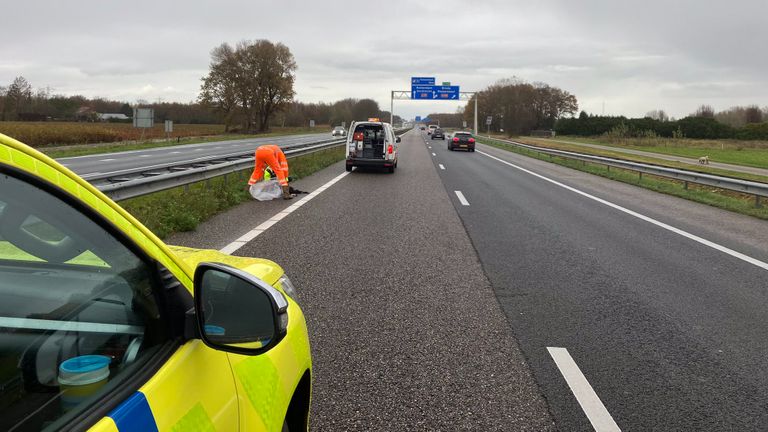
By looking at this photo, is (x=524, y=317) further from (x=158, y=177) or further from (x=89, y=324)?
(x=158, y=177)

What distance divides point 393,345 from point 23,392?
3201 millimetres

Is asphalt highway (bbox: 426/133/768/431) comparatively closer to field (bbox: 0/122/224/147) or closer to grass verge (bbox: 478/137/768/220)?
grass verge (bbox: 478/137/768/220)

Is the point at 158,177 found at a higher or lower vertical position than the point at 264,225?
higher

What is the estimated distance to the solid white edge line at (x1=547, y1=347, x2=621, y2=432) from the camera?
3.15m

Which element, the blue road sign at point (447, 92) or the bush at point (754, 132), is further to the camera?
the bush at point (754, 132)

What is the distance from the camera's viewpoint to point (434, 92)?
71000 mm

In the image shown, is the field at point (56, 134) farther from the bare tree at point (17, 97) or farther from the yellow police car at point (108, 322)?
the yellow police car at point (108, 322)

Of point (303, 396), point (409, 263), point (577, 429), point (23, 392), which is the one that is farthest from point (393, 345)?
point (23, 392)

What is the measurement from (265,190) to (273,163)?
61 cm

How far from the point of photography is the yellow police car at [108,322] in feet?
4.01

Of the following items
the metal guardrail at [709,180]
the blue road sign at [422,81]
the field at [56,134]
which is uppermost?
the blue road sign at [422,81]

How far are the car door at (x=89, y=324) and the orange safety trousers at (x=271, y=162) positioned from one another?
420 inches

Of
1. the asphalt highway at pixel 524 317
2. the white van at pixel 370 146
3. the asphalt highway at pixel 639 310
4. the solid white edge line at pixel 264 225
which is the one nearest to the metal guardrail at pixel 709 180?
the asphalt highway at pixel 639 310

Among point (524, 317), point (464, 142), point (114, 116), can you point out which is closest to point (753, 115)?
point (464, 142)
